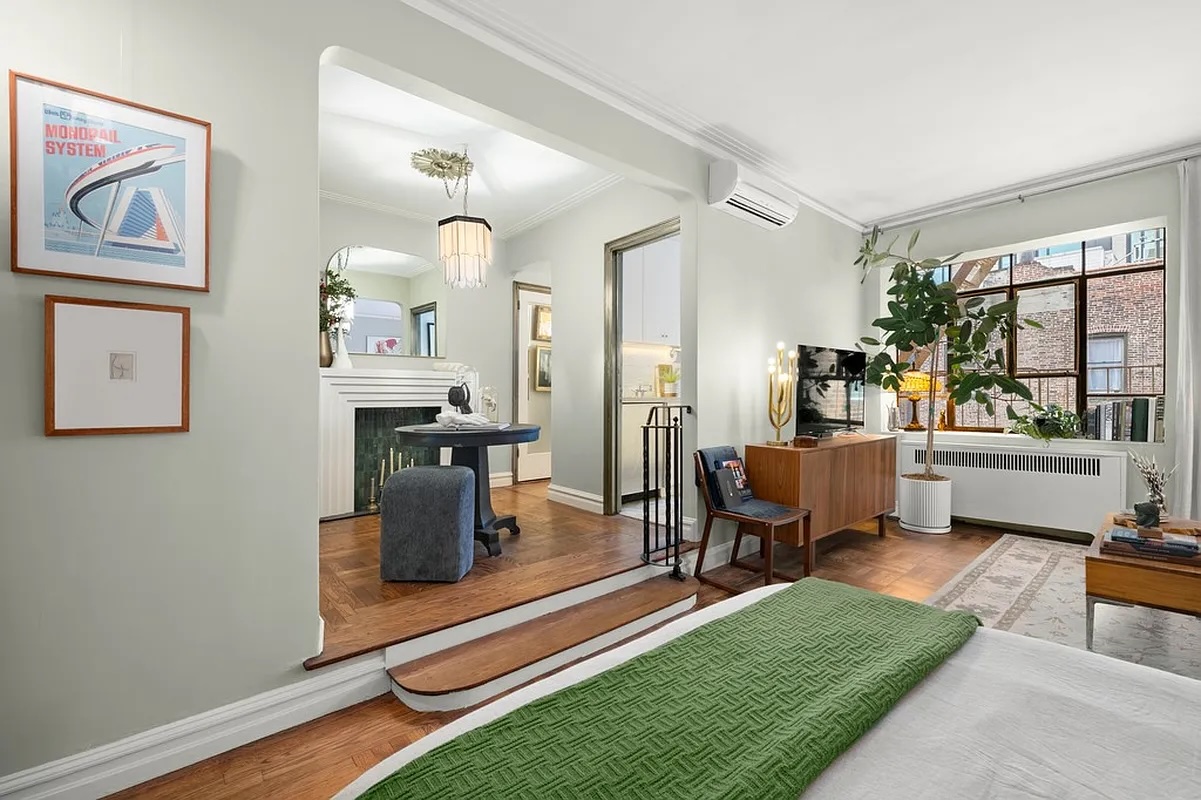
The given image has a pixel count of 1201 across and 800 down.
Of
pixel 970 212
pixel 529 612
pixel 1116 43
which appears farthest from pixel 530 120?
pixel 970 212

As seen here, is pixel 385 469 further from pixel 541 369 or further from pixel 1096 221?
pixel 1096 221

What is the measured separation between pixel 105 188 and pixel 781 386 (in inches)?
141

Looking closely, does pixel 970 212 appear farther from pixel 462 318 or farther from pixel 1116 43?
pixel 462 318

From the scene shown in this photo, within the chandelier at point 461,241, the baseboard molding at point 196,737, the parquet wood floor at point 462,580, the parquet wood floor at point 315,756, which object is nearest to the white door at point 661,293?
the chandelier at point 461,241

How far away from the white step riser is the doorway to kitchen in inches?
43.9

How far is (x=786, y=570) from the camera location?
348cm

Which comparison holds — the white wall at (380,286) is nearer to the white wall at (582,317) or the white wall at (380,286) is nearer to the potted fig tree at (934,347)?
the white wall at (582,317)

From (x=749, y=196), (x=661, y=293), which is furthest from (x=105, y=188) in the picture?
(x=661, y=293)

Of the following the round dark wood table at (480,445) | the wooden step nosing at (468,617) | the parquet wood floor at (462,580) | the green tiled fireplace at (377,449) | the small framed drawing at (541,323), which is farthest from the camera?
the small framed drawing at (541,323)

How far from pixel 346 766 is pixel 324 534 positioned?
2.43m

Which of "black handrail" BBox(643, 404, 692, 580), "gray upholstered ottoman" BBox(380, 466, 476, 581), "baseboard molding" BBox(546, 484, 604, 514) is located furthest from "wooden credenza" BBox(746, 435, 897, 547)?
"gray upholstered ottoman" BBox(380, 466, 476, 581)

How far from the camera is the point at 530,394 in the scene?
580cm

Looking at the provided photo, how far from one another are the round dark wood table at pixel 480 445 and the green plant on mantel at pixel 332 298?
5.20 feet

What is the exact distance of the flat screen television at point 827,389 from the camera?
402 cm
